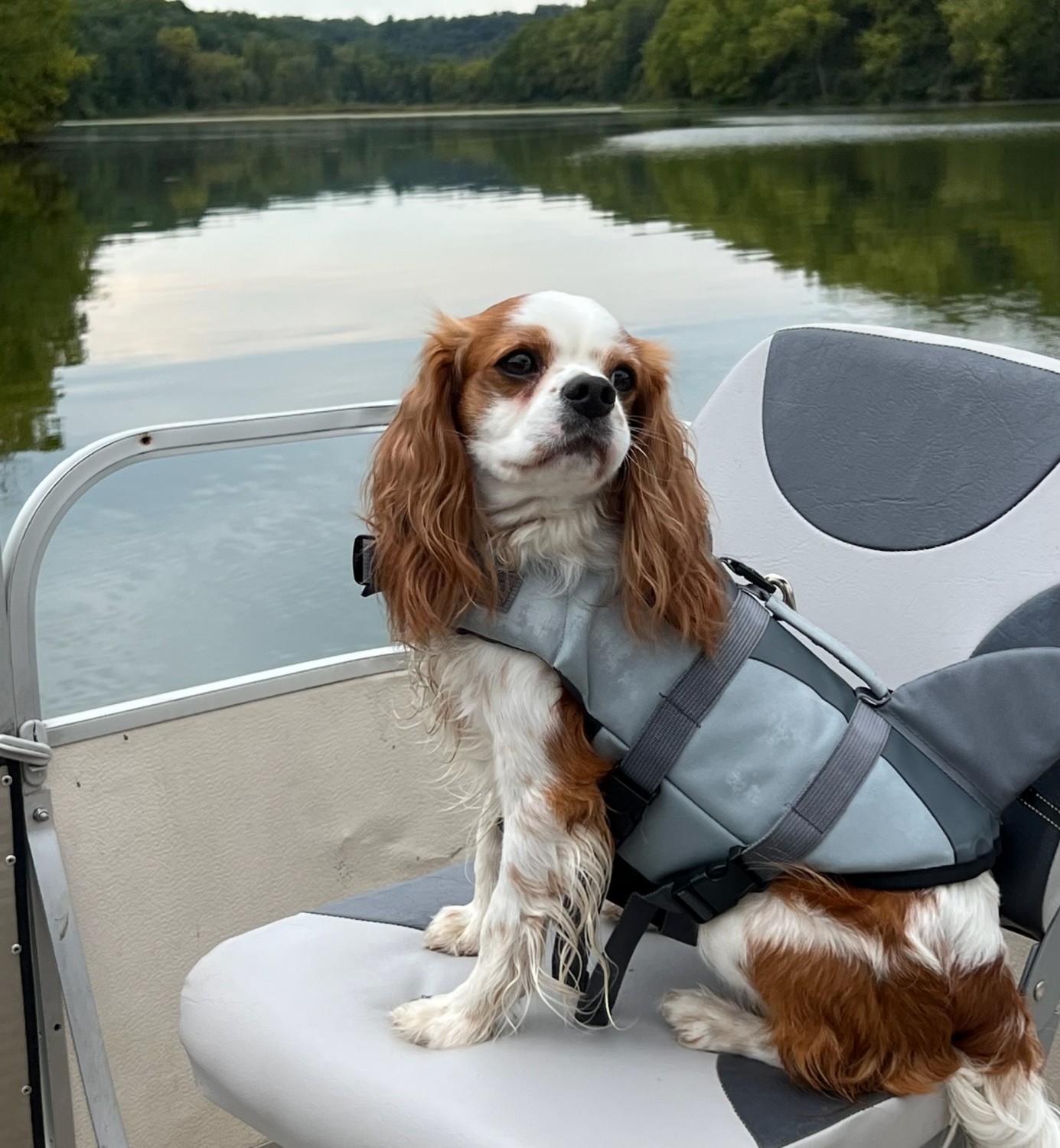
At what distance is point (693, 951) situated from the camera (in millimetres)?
1441

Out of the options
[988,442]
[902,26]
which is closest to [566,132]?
[902,26]

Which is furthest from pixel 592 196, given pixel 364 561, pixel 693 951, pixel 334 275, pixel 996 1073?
pixel 996 1073

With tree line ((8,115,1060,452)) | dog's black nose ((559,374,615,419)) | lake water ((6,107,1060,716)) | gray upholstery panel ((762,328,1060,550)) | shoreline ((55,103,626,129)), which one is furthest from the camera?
tree line ((8,115,1060,452))

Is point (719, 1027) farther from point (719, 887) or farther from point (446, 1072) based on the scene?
point (446, 1072)

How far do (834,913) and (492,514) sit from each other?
0.52 meters

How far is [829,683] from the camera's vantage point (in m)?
1.27

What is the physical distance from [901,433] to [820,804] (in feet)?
1.83

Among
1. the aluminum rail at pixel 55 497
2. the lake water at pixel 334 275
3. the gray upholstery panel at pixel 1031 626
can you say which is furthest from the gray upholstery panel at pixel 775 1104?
the aluminum rail at pixel 55 497

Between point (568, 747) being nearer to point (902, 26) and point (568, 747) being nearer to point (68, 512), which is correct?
point (68, 512)

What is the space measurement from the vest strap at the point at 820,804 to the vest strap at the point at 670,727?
4.5 inches

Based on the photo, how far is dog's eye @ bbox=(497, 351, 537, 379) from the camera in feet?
4.06

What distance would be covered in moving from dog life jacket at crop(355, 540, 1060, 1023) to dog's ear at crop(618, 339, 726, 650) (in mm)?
24

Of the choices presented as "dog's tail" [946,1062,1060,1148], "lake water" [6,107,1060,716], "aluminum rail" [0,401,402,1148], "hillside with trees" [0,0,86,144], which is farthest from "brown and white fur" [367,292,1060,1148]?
"hillside with trees" [0,0,86,144]

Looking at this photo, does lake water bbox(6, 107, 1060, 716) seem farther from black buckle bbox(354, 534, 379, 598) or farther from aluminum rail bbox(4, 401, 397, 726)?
black buckle bbox(354, 534, 379, 598)
